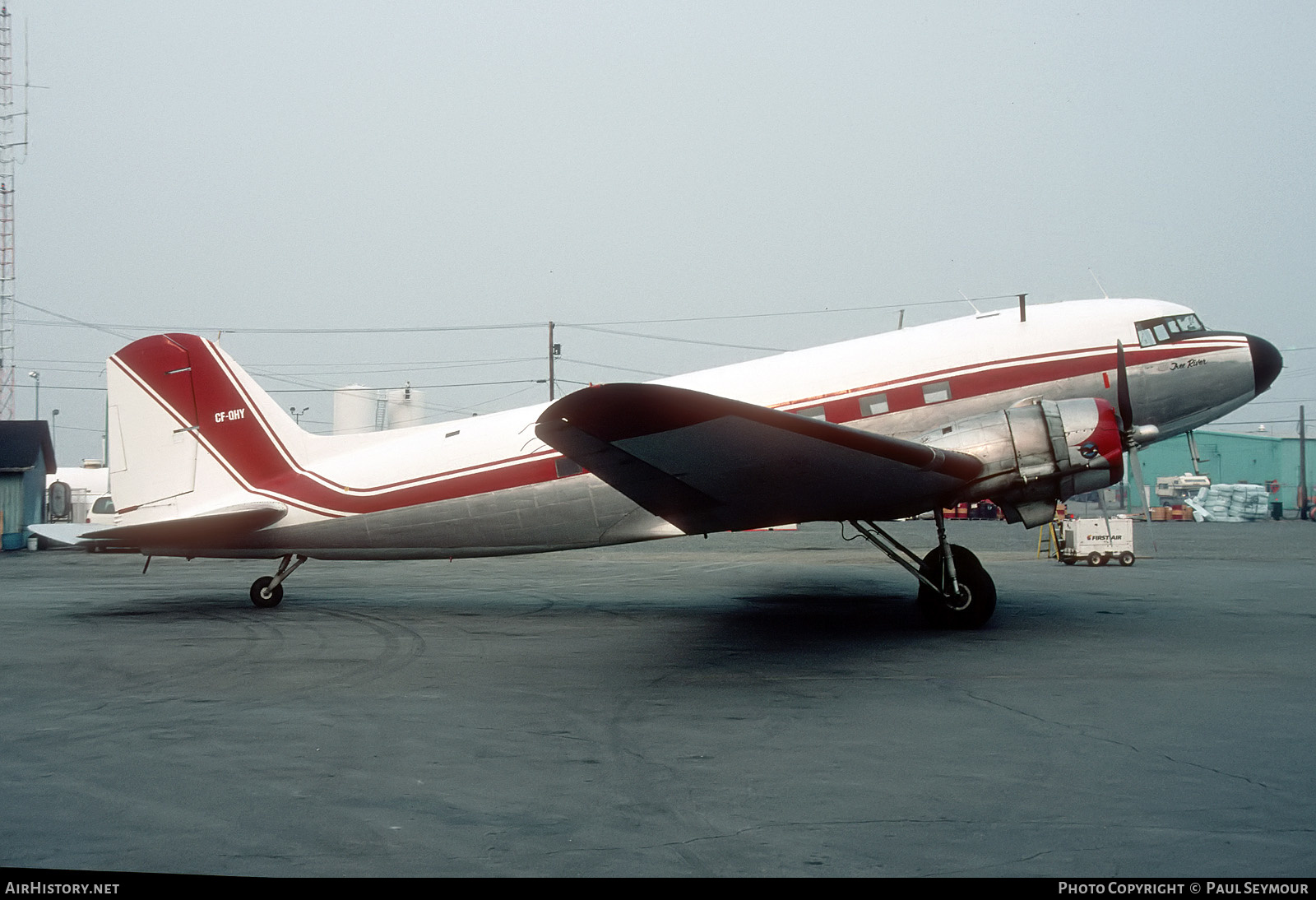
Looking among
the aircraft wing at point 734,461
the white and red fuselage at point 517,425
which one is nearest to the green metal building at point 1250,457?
the white and red fuselage at point 517,425

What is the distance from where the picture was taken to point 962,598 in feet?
35.2

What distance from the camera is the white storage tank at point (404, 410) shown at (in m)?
44.5

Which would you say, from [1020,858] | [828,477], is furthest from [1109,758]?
[828,477]

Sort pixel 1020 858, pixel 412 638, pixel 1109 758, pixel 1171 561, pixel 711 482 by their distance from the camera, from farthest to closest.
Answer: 1. pixel 1171 561
2. pixel 412 638
3. pixel 711 482
4. pixel 1109 758
5. pixel 1020 858

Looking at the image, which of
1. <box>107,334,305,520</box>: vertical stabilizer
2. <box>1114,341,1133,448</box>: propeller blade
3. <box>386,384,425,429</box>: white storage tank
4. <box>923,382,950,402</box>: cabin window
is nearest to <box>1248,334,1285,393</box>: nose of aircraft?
<box>1114,341,1133,448</box>: propeller blade

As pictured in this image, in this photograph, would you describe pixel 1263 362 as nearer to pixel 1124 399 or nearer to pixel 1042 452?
pixel 1124 399

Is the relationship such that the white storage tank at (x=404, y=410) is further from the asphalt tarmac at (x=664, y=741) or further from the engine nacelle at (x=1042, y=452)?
the engine nacelle at (x=1042, y=452)

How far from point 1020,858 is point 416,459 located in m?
9.97

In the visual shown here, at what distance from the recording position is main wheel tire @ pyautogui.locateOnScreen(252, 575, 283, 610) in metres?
13.2

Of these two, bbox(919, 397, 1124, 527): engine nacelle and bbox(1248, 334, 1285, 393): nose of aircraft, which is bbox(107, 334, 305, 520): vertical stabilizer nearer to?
bbox(919, 397, 1124, 527): engine nacelle

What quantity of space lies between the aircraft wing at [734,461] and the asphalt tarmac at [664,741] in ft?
4.87

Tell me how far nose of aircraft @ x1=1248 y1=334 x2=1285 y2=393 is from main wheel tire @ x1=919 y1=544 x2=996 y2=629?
4.50m

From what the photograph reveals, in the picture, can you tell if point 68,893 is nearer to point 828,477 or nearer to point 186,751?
point 186,751

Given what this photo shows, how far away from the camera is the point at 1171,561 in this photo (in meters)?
21.5
